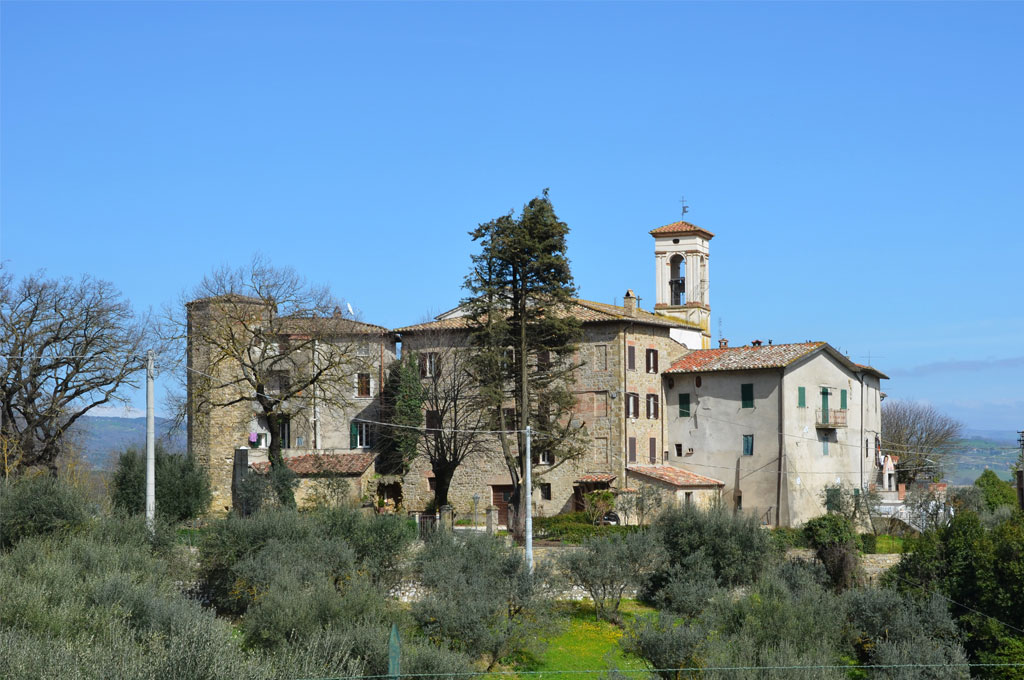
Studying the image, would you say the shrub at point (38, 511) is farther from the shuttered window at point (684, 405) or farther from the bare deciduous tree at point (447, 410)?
the shuttered window at point (684, 405)

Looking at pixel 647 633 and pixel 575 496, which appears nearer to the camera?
pixel 647 633

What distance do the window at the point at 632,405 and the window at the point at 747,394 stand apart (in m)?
4.74

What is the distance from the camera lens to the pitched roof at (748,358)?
1986 inches

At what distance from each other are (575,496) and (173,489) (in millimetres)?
16685

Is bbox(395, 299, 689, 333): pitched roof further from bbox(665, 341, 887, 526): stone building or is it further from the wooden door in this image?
the wooden door

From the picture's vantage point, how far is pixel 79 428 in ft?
150

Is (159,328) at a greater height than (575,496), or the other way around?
(159,328)

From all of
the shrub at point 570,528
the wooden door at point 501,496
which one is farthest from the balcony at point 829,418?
the wooden door at point 501,496

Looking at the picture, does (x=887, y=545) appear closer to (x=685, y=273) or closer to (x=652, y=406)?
(x=652, y=406)

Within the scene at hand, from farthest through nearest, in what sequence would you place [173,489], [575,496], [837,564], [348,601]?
[575,496]
[173,489]
[837,564]
[348,601]

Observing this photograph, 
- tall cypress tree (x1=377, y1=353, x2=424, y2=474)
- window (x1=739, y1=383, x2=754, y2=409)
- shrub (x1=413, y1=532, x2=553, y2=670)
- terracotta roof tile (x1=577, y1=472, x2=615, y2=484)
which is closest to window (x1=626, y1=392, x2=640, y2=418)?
terracotta roof tile (x1=577, y1=472, x2=615, y2=484)

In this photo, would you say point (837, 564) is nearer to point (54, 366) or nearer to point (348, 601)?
point (348, 601)

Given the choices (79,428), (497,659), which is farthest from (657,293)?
(497,659)

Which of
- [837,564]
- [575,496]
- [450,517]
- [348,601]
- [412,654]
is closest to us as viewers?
[412,654]
